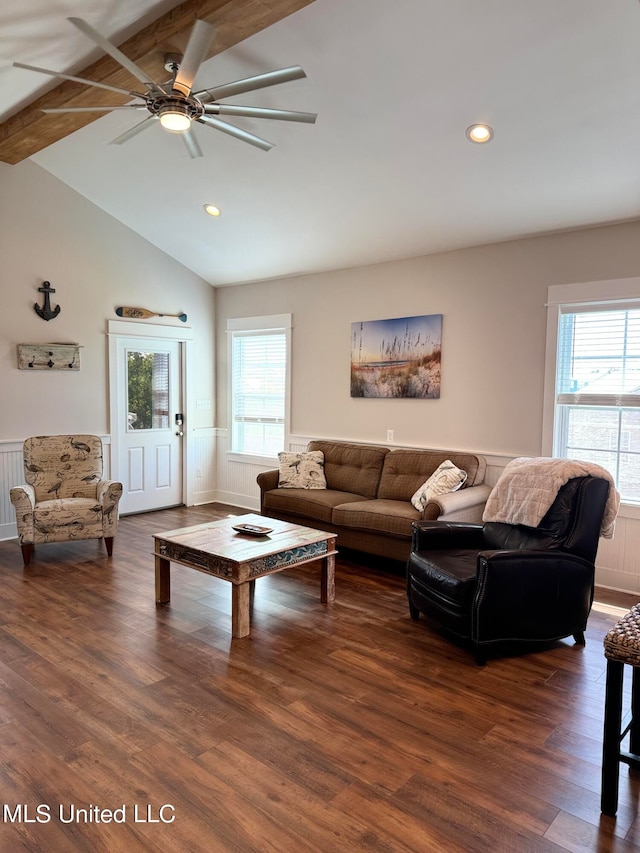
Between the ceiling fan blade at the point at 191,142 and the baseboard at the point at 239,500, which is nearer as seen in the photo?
the ceiling fan blade at the point at 191,142

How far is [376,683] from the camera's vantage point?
2.81 meters

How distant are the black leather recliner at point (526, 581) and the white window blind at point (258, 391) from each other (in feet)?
11.1

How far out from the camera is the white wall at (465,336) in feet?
13.9

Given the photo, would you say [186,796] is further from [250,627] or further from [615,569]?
[615,569]

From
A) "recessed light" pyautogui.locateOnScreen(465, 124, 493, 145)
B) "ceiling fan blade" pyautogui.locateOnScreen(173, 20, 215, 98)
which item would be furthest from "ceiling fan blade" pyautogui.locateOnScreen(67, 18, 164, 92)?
"recessed light" pyautogui.locateOnScreen(465, 124, 493, 145)

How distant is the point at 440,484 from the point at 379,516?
0.53 meters

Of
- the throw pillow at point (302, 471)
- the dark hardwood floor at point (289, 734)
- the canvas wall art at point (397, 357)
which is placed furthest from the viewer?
the throw pillow at point (302, 471)

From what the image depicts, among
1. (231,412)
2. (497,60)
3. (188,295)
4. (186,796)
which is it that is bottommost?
(186,796)

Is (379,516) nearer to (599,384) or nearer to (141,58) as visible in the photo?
(599,384)

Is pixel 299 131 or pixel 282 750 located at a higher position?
pixel 299 131

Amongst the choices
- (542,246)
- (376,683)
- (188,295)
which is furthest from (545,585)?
(188,295)

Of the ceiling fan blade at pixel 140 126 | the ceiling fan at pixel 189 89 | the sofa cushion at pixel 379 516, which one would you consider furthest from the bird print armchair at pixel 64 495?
the ceiling fan at pixel 189 89

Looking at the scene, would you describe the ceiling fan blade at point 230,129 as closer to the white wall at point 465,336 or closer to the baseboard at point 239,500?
the white wall at point 465,336

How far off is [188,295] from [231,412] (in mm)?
1454
